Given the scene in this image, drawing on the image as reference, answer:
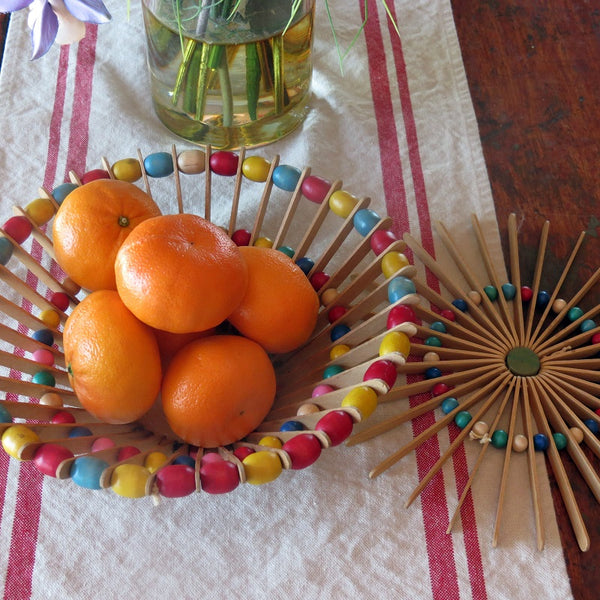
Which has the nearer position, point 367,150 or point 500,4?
point 367,150

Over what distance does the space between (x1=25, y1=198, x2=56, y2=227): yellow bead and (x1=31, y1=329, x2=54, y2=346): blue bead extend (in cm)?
8

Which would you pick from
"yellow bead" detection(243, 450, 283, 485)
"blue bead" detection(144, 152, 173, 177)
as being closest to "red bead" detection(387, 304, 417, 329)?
"yellow bead" detection(243, 450, 283, 485)

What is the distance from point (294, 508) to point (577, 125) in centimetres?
48

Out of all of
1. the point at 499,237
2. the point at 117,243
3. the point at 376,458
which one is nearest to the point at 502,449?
the point at 376,458

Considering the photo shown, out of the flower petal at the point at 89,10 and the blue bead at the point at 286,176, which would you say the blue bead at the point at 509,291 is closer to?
the blue bead at the point at 286,176

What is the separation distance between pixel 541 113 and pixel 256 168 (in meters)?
0.35

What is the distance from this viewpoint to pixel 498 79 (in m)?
0.81

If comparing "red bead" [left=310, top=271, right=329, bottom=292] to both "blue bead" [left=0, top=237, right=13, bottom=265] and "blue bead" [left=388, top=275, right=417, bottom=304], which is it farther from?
"blue bead" [left=0, top=237, right=13, bottom=265]

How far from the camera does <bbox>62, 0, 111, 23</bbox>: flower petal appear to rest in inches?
17.8

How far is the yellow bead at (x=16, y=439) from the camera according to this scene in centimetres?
43

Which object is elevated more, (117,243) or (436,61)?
(436,61)

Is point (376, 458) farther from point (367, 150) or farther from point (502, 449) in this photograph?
point (367, 150)

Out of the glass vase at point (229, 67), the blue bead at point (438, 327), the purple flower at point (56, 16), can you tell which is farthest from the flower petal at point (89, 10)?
the blue bead at point (438, 327)

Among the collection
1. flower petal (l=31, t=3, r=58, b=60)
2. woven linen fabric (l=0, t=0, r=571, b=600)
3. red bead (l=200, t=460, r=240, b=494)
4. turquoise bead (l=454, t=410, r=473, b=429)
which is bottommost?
woven linen fabric (l=0, t=0, r=571, b=600)
